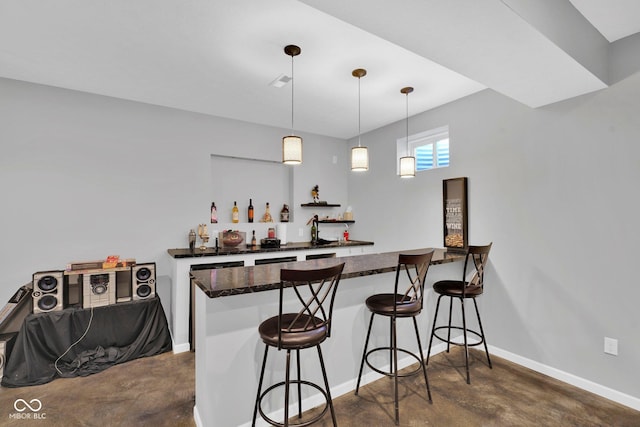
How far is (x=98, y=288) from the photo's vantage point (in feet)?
9.39

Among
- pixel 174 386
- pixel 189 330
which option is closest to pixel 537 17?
pixel 174 386

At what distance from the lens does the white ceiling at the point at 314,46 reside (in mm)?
1628

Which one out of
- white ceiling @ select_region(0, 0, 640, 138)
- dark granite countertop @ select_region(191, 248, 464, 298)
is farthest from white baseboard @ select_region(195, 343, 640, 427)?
white ceiling @ select_region(0, 0, 640, 138)

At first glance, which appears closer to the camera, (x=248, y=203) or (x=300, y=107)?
(x=300, y=107)

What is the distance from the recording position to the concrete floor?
2047 millimetres

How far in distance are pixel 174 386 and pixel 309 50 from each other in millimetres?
2931

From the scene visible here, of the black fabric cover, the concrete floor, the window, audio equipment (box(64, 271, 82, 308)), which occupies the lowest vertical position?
the concrete floor

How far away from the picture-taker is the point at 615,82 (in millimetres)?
2291

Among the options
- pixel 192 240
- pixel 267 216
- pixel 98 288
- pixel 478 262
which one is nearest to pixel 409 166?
pixel 478 262

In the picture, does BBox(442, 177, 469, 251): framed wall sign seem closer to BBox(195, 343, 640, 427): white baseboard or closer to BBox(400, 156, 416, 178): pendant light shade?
BBox(400, 156, 416, 178): pendant light shade

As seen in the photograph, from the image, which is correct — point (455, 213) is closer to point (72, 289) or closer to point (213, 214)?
point (213, 214)

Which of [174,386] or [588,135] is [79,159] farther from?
[588,135]

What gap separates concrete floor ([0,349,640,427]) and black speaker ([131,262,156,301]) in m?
0.67

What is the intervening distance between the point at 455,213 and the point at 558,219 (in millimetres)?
946
